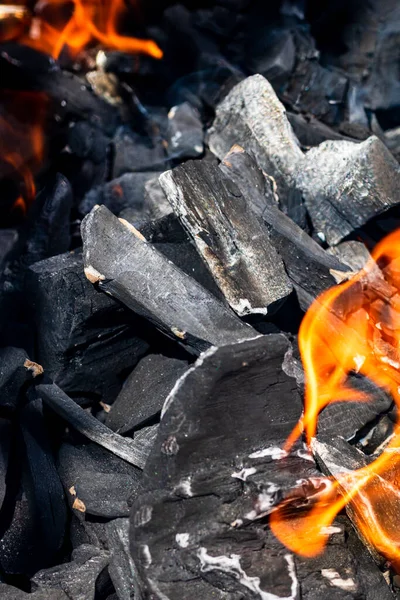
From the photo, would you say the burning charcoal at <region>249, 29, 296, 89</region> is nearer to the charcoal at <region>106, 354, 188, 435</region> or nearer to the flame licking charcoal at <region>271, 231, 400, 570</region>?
the flame licking charcoal at <region>271, 231, 400, 570</region>

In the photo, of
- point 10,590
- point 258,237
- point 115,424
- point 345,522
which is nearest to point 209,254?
point 258,237

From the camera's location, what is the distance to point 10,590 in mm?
1800

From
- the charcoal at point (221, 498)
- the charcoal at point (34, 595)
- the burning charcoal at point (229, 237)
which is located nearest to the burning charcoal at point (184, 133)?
the burning charcoal at point (229, 237)

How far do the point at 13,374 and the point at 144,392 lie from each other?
0.56m

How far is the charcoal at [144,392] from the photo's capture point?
2.24 metres

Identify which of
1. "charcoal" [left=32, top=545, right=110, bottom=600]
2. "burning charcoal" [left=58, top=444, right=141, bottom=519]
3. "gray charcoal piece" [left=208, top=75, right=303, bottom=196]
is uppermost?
"gray charcoal piece" [left=208, top=75, right=303, bottom=196]

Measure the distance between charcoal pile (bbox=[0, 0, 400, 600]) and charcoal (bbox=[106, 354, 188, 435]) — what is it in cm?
1

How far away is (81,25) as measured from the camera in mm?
4066

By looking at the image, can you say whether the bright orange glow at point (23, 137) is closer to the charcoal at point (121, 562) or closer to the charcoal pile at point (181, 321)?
the charcoal pile at point (181, 321)

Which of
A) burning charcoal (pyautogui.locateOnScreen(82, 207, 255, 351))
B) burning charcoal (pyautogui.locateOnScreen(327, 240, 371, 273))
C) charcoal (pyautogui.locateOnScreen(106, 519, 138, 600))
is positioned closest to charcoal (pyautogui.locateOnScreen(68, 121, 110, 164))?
burning charcoal (pyautogui.locateOnScreen(82, 207, 255, 351))

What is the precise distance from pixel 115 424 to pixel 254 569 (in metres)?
0.87

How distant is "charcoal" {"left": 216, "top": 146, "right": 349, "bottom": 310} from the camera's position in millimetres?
2320

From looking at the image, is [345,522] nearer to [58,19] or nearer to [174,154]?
[174,154]

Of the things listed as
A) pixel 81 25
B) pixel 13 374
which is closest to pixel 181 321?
pixel 13 374
